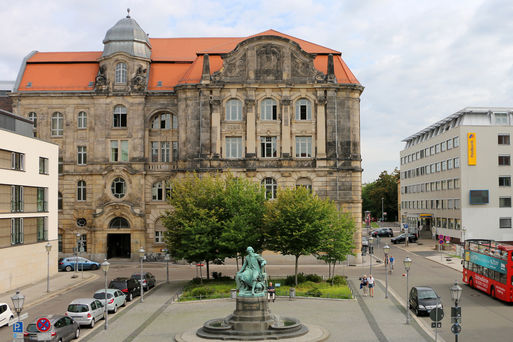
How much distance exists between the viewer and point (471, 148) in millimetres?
77438

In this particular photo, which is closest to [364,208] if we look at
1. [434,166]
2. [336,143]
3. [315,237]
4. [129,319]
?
[434,166]

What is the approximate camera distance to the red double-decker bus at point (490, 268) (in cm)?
3516

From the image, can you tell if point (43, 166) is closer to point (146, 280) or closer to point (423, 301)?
point (146, 280)

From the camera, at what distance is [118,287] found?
3819cm

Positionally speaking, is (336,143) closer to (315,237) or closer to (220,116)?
(220,116)

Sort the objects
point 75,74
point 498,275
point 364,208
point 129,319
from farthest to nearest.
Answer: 1. point 364,208
2. point 75,74
3. point 498,275
4. point 129,319

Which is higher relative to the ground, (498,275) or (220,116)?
(220,116)

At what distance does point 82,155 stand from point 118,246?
1046 cm

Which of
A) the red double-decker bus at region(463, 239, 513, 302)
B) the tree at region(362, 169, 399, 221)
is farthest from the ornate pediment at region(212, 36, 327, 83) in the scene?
the tree at region(362, 169, 399, 221)

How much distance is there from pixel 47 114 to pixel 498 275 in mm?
46785

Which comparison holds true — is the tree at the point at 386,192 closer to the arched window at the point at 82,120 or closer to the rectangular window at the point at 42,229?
the arched window at the point at 82,120

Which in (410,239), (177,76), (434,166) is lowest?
(410,239)

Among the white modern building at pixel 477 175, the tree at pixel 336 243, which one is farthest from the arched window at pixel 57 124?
the white modern building at pixel 477 175

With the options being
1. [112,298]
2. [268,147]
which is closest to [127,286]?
[112,298]
